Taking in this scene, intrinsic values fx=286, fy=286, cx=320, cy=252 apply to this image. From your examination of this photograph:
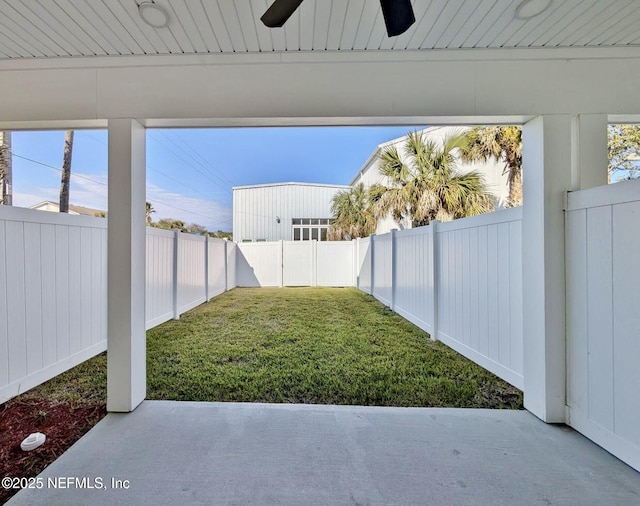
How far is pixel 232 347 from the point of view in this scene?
12.1ft

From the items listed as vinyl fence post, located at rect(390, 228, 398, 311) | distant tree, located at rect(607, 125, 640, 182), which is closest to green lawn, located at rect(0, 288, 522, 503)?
vinyl fence post, located at rect(390, 228, 398, 311)

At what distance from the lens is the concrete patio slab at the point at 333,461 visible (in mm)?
1444

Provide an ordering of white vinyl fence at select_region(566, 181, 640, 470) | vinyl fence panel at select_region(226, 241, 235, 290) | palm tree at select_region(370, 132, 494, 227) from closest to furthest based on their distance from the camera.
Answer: white vinyl fence at select_region(566, 181, 640, 470)
palm tree at select_region(370, 132, 494, 227)
vinyl fence panel at select_region(226, 241, 235, 290)

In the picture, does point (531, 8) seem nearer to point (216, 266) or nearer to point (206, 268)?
point (206, 268)

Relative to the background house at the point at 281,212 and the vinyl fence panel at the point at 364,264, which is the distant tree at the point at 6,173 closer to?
the vinyl fence panel at the point at 364,264

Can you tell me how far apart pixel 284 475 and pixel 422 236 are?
139 inches

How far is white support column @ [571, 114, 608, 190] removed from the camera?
2.12 m

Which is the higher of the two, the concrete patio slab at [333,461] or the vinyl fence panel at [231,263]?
the vinyl fence panel at [231,263]

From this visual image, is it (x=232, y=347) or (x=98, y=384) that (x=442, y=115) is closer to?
(x=232, y=347)

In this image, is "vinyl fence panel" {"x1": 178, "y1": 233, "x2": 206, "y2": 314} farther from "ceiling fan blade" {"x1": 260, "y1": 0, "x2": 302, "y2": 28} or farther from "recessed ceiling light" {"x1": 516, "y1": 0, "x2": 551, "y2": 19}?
"recessed ceiling light" {"x1": 516, "y1": 0, "x2": 551, "y2": 19}

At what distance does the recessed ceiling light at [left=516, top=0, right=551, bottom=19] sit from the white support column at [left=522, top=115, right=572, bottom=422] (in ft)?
2.26

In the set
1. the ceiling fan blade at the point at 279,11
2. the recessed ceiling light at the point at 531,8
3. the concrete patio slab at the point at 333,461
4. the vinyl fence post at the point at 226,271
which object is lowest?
the concrete patio slab at the point at 333,461

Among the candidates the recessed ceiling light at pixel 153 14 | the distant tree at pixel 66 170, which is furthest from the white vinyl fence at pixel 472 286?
the distant tree at pixel 66 170

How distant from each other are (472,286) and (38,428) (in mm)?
3912
